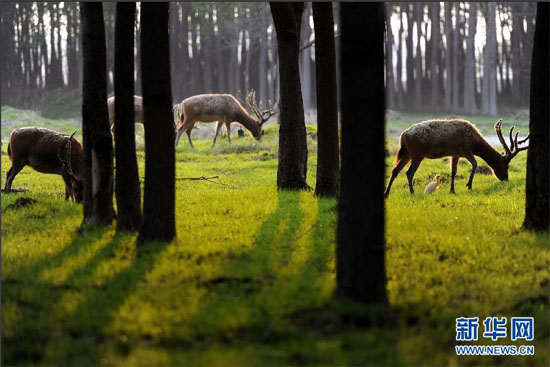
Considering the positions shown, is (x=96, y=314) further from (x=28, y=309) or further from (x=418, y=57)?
(x=418, y=57)

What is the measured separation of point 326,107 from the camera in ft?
35.4

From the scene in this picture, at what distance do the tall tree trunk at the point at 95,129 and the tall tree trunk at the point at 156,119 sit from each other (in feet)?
3.98

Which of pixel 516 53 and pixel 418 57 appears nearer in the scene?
pixel 516 53

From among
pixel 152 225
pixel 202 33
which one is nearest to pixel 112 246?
pixel 152 225

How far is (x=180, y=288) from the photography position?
19.2 feet

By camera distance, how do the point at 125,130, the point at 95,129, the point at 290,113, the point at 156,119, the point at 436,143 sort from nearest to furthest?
1. the point at 156,119
2. the point at 125,130
3. the point at 95,129
4. the point at 290,113
5. the point at 436,143

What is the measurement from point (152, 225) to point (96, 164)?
57.1 inches

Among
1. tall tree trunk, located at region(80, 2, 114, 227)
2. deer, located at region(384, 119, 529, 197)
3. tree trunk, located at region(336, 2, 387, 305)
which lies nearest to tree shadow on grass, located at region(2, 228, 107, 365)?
tall tree trunk, located at region(80, 2, 114, 227)

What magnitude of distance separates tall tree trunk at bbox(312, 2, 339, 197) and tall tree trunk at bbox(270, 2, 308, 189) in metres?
0.56

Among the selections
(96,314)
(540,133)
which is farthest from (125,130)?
(540,133)

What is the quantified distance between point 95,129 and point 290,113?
4.13 meters

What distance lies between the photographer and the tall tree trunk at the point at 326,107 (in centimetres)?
1077

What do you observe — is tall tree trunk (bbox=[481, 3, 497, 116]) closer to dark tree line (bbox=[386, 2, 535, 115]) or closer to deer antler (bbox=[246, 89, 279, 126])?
dark tree line (bbox=[386, 2, 535, 115])

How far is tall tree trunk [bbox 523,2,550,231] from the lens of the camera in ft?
26.6
